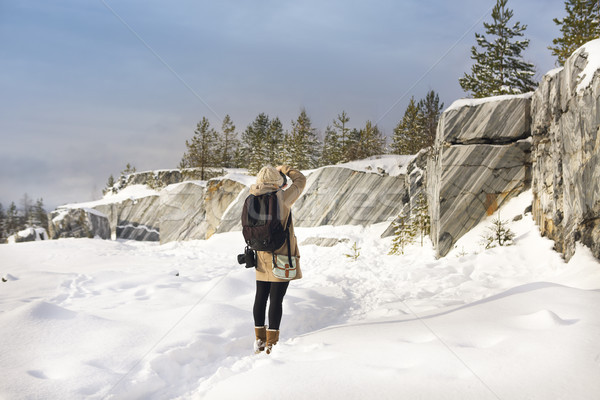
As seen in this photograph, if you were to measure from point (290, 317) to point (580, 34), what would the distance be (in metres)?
23.4

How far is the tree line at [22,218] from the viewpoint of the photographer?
55.1 m

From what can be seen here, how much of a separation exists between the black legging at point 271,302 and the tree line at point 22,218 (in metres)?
64.8

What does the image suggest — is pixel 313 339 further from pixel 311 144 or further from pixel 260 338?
pixel 311 144

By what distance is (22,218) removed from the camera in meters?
61.7

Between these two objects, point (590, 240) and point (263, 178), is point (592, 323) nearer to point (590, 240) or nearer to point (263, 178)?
point (263, 178)

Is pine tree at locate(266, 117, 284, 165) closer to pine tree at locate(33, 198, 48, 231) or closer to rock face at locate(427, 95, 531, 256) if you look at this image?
rock face at locate(427, 95, 531, 256)

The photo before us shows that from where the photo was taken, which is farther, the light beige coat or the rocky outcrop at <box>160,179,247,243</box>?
the rocky outcrop at <box>160,179,247,243</box>

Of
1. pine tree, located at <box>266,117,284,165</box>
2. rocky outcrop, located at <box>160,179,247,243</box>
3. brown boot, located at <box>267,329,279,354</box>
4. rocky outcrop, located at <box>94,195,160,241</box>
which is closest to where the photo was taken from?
brown boot, located at <box>267,329,279,354</box>

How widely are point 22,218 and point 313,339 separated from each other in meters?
77.7

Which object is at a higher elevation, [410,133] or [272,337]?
[410,133]

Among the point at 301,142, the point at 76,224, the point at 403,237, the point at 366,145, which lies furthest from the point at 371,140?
the point at 76,224

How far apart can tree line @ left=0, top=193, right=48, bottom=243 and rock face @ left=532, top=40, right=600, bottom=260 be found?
66.3 meters

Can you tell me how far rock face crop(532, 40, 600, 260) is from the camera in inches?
220

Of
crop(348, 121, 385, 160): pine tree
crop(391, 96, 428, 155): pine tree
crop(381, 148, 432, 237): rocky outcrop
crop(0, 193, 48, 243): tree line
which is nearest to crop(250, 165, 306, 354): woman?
crop(381, 148, 432, 237): rocky outcrop
